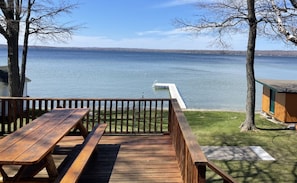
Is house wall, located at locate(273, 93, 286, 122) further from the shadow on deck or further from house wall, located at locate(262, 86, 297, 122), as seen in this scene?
the shadow on deck

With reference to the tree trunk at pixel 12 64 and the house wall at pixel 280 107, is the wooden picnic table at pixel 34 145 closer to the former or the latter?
the tree trunk at pixel 12 64

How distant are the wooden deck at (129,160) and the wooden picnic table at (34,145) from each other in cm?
39

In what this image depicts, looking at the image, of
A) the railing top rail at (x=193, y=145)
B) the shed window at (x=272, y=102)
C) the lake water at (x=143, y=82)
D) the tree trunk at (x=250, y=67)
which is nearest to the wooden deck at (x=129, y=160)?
the railing top rail at (x=193, y=145)

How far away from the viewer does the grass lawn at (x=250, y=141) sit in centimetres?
581

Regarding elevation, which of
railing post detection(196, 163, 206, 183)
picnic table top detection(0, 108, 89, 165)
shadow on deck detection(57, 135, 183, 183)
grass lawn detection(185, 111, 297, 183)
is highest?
picnic table top detection(0, 108, 89, 165)

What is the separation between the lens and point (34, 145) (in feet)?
10.4

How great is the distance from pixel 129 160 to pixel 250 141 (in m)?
4.90

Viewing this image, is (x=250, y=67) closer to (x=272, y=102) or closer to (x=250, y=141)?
(x=250, y=141)

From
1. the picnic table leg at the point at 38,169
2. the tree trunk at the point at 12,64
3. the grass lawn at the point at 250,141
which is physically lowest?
the grass lawn at the point at 250,141

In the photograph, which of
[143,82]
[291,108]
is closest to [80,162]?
[291,108]

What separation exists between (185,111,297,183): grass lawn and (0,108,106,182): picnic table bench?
8.84 feet

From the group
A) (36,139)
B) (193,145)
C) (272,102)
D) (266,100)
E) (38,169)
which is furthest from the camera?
(266,100)

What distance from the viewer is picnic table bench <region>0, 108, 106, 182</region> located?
2.88 metres

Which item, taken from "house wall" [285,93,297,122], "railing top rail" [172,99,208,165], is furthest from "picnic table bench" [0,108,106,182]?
"house wall" [285,93,297,122]
